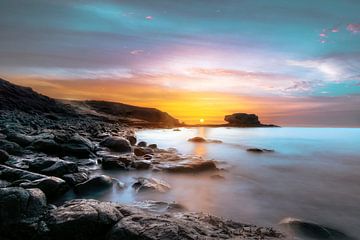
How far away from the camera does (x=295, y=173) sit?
1330 centimetres

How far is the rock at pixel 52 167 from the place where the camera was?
27.0ft

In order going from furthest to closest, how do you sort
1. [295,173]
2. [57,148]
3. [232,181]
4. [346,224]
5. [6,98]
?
[6,98]
[295,173]
[57,148]
[232,181]
[346,224]

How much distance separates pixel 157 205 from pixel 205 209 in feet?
3.86

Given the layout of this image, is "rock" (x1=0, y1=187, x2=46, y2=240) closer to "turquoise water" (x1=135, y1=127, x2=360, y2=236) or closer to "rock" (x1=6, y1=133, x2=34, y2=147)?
"turquoise water" (x1=135, y1=127, x2=360, y2=236)

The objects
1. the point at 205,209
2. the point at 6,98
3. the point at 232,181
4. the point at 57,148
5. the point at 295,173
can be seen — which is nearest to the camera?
the point at 205,209

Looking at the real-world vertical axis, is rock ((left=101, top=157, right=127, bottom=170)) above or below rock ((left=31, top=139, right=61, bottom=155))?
below

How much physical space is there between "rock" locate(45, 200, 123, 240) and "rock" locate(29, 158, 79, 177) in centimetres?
345

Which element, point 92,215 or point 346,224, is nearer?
point 92,215

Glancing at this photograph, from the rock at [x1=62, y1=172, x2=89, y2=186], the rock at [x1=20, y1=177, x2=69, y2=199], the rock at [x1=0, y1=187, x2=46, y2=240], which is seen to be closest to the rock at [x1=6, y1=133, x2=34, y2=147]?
the rock at [x1=62, y1=172, x2=89, y2=186]

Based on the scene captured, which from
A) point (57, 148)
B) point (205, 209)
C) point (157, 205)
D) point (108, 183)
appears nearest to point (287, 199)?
point (205, 209)

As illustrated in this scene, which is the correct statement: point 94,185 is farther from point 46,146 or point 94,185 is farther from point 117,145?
point 117,145

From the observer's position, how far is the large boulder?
→ 11692 cm

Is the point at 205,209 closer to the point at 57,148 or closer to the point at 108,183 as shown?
the point at 108,183

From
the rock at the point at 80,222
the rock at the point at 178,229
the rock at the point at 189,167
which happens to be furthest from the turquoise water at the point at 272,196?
the rock at the point at 80,222
